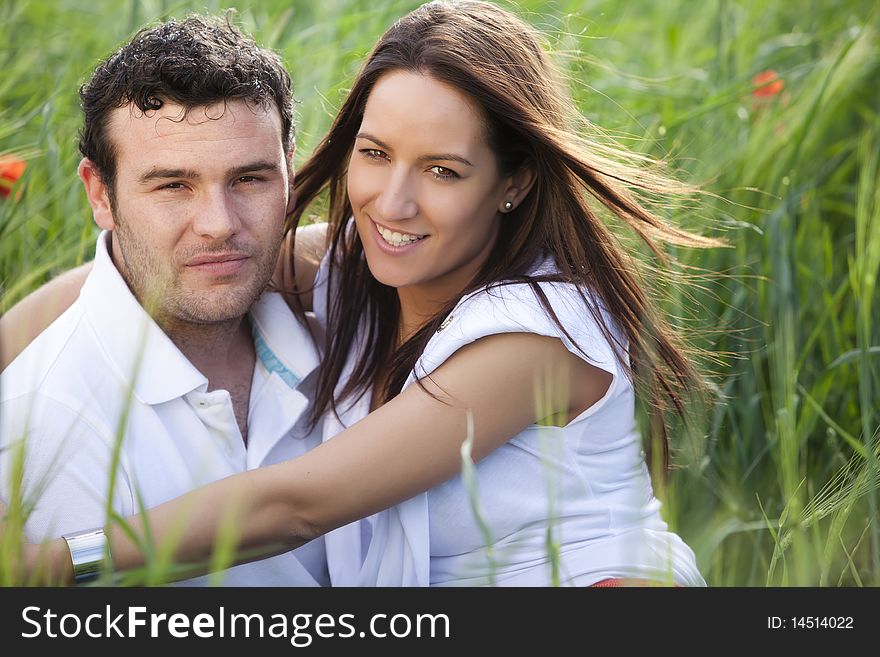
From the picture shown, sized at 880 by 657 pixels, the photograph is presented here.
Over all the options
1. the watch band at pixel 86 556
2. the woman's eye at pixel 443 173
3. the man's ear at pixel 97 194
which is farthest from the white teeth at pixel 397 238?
the watch band at pixel 86 556

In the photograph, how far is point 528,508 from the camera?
7.61 ft

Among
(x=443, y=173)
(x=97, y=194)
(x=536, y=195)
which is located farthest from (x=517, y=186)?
(x=97, y=194)

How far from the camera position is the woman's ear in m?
2.55

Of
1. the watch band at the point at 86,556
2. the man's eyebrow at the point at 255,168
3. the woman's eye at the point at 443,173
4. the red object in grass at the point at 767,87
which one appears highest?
the red object in grass at the point at 767,87

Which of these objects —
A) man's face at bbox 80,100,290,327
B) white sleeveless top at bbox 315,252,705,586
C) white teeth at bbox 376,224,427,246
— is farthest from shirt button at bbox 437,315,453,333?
man's face at bbox 80,100,290,327

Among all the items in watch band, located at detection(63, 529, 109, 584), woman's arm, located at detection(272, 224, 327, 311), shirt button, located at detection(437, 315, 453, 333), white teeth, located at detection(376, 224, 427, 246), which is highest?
woman's arm, located at detection(272, 224, 327, 311)

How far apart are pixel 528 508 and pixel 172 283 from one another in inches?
38.1

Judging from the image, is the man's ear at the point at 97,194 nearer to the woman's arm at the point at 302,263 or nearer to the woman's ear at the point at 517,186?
→ the woman's arm at the point at 302,263

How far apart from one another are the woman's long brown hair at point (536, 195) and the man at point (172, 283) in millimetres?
251

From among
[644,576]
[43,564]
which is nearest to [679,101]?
[644,576]

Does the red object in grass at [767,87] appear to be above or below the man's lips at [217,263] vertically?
above

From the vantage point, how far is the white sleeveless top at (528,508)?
227 cm

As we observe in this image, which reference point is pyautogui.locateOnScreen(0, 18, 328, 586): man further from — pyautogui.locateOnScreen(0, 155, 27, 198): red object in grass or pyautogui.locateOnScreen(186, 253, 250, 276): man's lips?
pyautogui.locateOnScreen(0, 155, 27, 198): red object in grass

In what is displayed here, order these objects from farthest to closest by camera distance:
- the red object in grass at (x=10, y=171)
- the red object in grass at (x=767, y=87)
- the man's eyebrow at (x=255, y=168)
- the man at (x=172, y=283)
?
the red object in grass at (x=767, y=87) → the red object in grass at (x=10, y=171) → the man's eyebrow at (x=255, y=168) → the man at (x=172, y=283)
